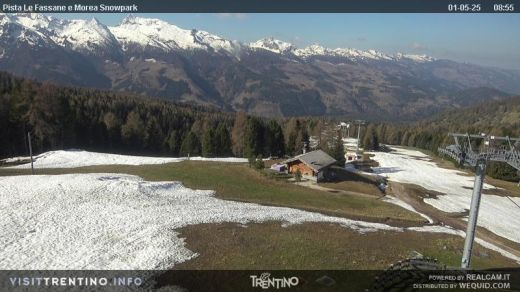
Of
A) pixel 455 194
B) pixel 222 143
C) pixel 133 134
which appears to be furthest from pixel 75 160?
pixel 455 194

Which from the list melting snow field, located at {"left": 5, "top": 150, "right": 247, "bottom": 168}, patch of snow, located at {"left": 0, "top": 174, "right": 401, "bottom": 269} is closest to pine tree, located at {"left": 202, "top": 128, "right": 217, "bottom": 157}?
melting snow field, located at {"left": 5, "top": 150, "right": 247, "bottom": 168}

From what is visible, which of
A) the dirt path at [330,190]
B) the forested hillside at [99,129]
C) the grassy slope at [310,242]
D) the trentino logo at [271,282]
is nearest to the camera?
the trentino logo at [271,282]

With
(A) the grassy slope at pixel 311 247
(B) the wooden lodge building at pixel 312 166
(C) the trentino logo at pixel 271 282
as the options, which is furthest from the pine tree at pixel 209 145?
(C) the trentino logo at pixel 271 282

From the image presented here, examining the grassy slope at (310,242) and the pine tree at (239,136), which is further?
the pine tree at (239,136)

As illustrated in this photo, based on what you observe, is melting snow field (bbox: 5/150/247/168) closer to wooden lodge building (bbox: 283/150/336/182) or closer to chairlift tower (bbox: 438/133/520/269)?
wooden lodge building (bbox: 283/150/336/182)

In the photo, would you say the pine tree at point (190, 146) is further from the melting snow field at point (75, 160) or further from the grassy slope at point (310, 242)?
the grassy slope at point (310, 242)

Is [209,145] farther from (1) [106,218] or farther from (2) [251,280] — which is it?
(2) [251,280]
